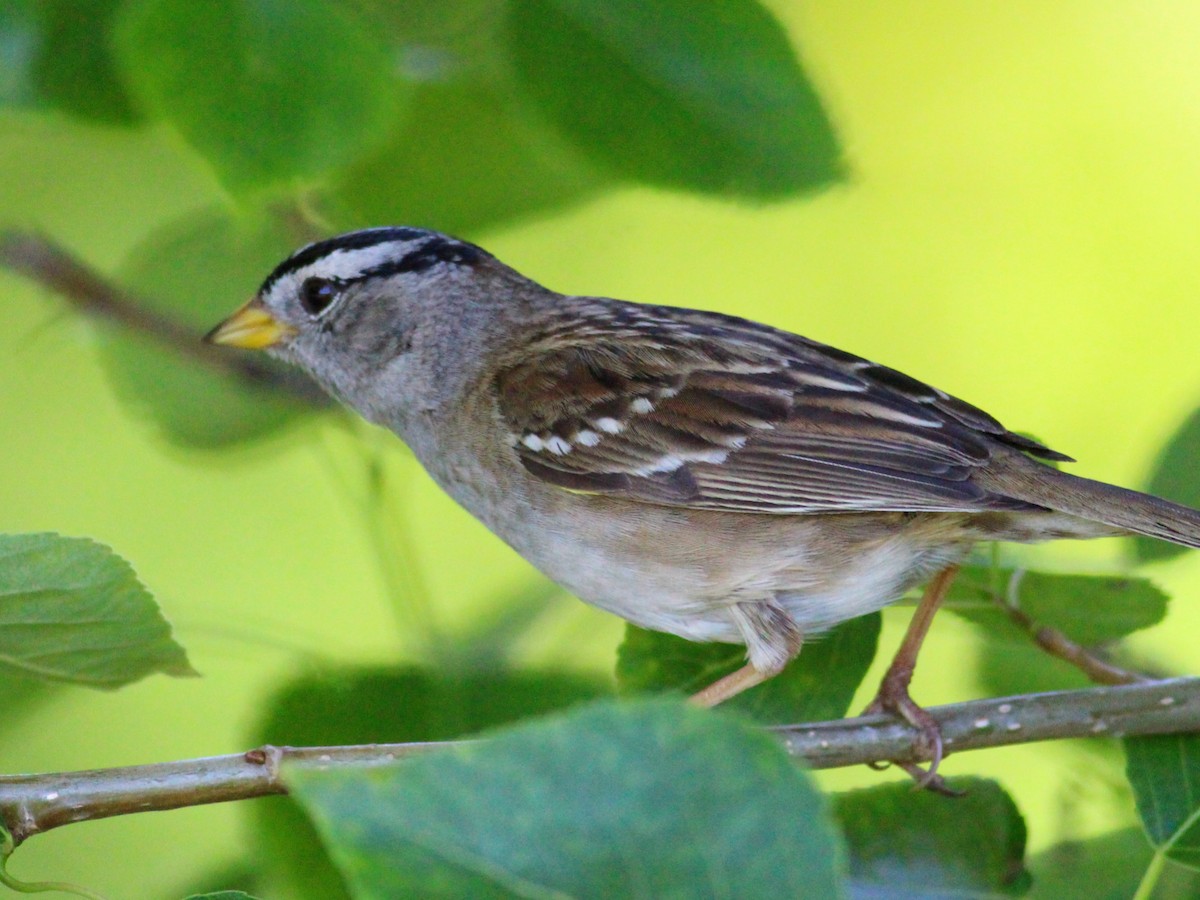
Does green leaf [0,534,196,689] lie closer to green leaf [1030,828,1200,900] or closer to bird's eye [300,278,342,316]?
bird's eye [300,278,342,316]

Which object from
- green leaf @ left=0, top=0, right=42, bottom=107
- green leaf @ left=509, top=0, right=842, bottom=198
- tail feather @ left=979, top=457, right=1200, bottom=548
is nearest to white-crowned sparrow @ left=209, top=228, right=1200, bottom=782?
tail feather @ left=979, top=457, right=1200, bottom=548

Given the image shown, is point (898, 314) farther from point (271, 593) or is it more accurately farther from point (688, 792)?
point (688, 792)

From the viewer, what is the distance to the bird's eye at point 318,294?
7.27 feet

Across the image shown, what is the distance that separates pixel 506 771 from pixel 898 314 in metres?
2.91

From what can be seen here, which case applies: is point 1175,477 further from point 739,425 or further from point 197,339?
point 197,339

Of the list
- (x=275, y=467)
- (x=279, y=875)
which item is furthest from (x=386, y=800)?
(x=275, y=467)

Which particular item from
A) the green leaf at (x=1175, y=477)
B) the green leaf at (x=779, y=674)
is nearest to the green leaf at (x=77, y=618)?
the green leaf at (x=779, y=674)

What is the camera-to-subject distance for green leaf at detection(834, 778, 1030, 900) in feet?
4.73

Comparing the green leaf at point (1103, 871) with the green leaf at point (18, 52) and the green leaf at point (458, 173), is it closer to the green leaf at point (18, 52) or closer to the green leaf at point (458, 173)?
the green leaf at point (458, 173)

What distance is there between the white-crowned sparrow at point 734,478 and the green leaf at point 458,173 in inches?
3.2

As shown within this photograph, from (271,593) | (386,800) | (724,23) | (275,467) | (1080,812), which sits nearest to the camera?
(386,800)

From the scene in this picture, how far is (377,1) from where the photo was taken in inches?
71.1

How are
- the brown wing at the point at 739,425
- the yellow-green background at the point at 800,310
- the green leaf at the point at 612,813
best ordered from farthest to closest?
the yellow-green background at the point at 800,310, the brown wing at the point at 739,425, the green leaf at the point at 612,813

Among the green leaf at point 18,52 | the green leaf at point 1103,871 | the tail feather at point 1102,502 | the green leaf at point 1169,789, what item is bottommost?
the green leaf at point 1103,871
